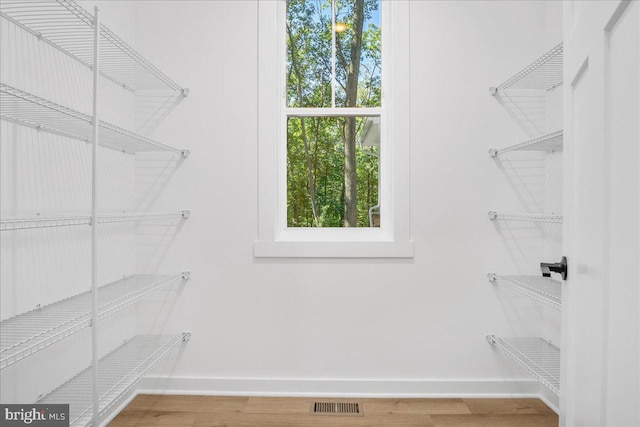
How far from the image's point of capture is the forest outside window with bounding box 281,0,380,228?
2365 millimetres

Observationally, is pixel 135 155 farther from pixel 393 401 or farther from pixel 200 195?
pixel 393 401

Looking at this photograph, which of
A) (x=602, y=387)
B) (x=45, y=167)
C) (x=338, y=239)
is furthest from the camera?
(x=338, y=239)

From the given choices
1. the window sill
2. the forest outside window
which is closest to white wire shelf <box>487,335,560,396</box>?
the window sill

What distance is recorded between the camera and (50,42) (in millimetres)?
1550

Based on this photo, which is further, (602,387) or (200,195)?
(200,195)

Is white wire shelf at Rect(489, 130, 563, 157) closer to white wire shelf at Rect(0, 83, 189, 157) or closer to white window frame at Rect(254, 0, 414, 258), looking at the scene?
white window frame at Rect(254, 0, 414, 258)

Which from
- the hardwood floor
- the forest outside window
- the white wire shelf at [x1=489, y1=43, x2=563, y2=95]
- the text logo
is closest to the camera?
the text logo

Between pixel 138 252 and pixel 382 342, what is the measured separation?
1.33 m

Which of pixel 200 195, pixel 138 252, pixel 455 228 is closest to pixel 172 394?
pixel 138 252

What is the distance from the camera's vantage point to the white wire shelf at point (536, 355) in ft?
5.57

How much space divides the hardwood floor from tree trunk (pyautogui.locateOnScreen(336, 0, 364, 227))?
0.96m

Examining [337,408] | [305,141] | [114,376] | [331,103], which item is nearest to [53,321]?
[114,376]

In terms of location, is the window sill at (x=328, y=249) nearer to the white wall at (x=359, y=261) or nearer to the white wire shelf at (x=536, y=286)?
the white wall at (x=359, y=261)

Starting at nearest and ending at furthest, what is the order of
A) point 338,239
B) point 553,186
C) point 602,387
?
point 602,387 → point 553,186 → point 338,239
